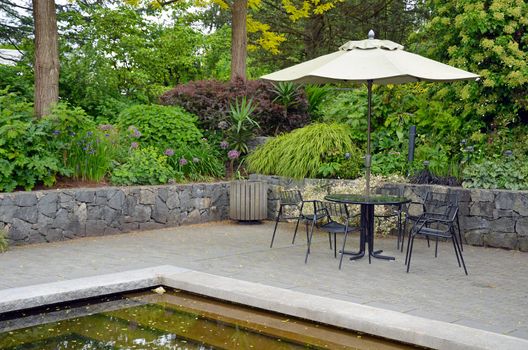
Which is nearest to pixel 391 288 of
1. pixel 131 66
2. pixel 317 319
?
pixel 317 319

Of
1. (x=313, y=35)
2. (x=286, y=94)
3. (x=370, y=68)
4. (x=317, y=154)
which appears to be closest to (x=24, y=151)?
(x=317, y=154)

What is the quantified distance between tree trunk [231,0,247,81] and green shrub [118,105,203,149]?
2.03 meters

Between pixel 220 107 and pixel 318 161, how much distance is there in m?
2.54

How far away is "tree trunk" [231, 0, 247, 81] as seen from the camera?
1303 centimetres

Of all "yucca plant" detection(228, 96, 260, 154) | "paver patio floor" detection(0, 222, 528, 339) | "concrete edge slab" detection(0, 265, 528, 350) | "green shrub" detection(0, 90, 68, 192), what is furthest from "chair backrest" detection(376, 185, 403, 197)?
"green shrub" detection(0, 90, 68, 192)

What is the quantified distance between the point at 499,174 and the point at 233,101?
508cm

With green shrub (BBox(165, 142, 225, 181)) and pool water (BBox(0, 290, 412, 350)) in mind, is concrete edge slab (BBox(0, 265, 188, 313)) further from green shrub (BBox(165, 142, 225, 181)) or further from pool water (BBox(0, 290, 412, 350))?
green shrub (BBox(165, 142, 225, 181))

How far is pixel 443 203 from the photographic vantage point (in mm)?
8008

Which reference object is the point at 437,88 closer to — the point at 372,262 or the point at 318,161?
the point at 318,161

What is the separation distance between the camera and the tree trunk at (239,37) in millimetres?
13031

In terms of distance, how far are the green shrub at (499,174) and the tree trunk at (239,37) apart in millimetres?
5342

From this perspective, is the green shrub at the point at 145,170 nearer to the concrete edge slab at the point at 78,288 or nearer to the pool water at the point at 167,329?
the concrete edge slab at the point at 78,288

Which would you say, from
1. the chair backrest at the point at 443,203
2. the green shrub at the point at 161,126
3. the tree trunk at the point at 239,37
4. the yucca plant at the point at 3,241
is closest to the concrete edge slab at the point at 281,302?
the yucca plant at the point at 3,241

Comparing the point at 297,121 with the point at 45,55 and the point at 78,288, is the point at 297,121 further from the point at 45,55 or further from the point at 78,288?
the point at 78,288
